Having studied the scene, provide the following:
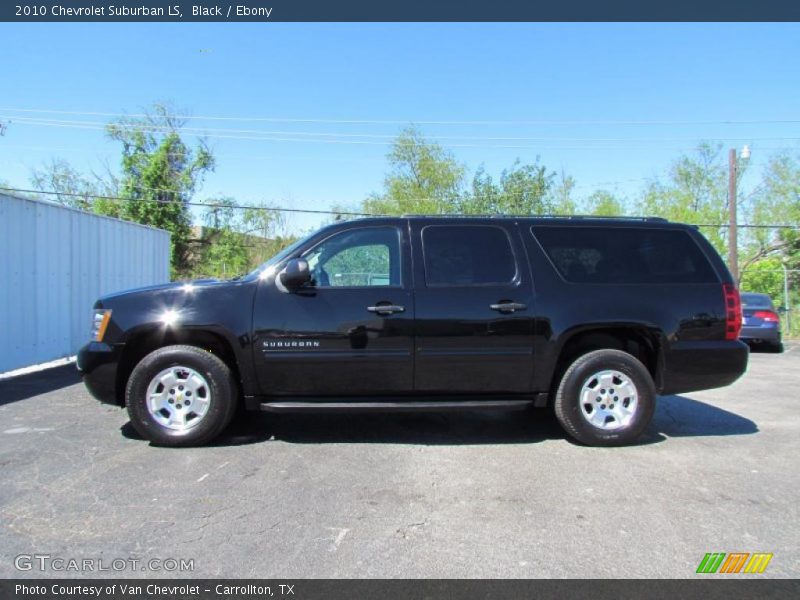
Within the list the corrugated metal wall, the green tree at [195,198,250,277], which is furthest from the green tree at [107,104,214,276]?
the corrugated metal wall

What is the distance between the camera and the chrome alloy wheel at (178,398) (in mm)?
4344

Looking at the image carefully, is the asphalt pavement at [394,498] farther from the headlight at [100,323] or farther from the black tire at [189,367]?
the headlight at [100,323]

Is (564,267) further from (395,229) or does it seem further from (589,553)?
(589,553)

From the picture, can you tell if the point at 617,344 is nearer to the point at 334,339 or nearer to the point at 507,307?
the point at 507,307

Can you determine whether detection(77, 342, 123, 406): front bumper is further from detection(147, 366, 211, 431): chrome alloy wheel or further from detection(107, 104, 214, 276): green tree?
detection(107, 104, 214, 276): green tree

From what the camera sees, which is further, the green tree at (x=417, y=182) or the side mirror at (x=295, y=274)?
the green tree at (x=417, y=182)

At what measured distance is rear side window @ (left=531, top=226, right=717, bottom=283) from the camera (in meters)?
4.63

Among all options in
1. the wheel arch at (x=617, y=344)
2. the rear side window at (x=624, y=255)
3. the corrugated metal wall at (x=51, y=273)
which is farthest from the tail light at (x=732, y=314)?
the corrugated metal wall at (x=51, y=273)

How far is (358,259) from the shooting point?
4594 millimetres

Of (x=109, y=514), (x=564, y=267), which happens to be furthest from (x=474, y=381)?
(x=109, y=514)

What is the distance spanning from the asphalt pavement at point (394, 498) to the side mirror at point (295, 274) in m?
1.35

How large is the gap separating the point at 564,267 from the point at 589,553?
97.2 inches

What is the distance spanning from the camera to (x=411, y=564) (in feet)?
8.76

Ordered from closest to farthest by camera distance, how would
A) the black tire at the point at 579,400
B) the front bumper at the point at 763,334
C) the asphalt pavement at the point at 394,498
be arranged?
the asphalt pavement at the point at 394,498, the black tire at the point at 579,400, the front bumper at the point at 763,334
